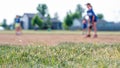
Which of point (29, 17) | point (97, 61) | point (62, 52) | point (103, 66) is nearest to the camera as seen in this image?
point (103, 66)

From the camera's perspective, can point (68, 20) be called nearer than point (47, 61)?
No

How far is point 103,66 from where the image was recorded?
512 cm

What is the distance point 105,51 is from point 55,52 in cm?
125

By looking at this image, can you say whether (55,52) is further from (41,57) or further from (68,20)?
(68,20)

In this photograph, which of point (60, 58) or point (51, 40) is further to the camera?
point (51, 40)

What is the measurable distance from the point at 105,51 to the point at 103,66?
6.66ft

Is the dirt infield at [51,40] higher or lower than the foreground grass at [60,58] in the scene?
lower

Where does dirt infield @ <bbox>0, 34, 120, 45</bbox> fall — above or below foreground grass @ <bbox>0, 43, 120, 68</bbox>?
below

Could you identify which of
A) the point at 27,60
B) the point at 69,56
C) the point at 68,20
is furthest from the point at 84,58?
the point at 68,20

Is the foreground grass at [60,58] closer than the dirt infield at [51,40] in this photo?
Yes

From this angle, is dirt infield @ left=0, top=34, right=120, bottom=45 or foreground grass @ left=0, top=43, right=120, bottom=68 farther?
dirt infield @ left=0, top=34, right=120, bottom=45

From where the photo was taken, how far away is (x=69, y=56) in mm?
6215

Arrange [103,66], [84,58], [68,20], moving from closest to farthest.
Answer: [103,66]
[84,58]
[68,20]

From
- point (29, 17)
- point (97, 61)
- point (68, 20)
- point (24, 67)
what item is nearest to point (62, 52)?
point (97, 61)
